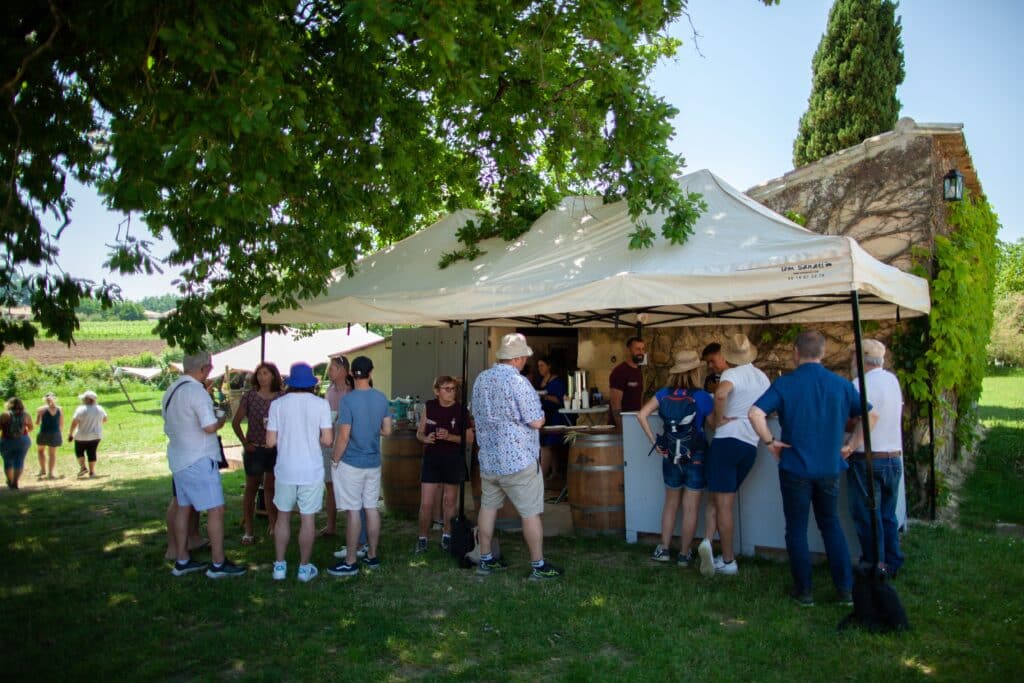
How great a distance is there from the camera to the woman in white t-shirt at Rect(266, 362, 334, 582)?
5.61 metres

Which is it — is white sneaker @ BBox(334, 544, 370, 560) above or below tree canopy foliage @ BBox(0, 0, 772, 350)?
below

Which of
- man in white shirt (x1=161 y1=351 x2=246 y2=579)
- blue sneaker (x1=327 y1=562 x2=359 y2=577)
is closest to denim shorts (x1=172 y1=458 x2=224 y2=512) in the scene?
man in white shirt (x1=161 y1=351 x2=246 y2=579)

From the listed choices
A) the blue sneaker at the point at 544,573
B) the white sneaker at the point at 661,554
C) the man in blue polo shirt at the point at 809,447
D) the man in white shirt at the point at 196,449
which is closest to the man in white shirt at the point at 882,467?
the man in blue polo shirt at the point at 809,447

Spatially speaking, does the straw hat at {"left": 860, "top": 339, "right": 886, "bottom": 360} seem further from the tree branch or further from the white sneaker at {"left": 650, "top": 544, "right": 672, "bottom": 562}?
the tree branch

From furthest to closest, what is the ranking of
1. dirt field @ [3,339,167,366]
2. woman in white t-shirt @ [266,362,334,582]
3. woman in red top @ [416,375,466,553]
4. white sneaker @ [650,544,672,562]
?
dirt field @ [3,339,167,366] → woman in red top @ [416,375,466,553] → white sneaker @ [650,544,672,562] → woman in white t-shirt @ [266,362,334,582]

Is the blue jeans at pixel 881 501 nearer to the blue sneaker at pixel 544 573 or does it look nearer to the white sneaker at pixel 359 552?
the blue sneaker at pixel 544 573

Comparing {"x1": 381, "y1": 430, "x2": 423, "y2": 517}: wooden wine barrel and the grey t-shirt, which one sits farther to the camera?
{"x1": 381, "y1": 430, "x2": 423, "y2": 517}: wooden wine barrel

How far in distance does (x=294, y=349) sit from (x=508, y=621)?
2314 cm

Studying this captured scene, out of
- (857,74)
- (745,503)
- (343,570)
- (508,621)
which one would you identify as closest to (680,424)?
(745,503)

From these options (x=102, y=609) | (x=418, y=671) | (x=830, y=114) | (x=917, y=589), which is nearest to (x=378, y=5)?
(x=418, y=671)

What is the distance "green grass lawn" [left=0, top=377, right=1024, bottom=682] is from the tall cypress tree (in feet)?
45.3

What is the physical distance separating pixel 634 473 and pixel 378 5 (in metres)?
4.18

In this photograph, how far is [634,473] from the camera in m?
6.54

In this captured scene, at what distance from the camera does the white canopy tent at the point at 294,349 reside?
25859 mm
